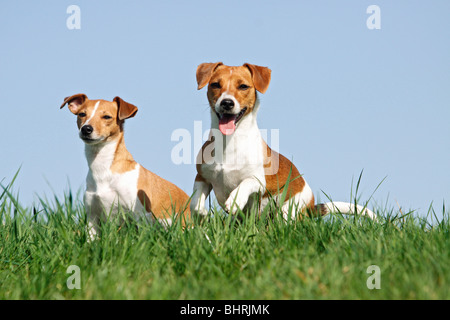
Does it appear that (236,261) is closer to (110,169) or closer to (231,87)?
(231,87)

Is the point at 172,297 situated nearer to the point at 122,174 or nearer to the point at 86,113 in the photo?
the point at 122,174

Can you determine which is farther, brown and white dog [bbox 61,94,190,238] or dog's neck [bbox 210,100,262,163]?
brown and white dog [bbox 61,94,190,238]

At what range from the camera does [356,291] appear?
3.67 meters

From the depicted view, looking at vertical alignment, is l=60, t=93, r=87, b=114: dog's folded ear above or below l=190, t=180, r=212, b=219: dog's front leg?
above

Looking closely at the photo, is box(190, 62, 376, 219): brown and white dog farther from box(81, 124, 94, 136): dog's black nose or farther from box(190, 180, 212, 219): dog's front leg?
box(81, 124, 94, 136): dog's black nose

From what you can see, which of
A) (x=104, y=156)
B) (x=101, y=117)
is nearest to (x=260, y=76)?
(x=101, y=117)

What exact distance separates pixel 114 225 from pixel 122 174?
112 centimetres

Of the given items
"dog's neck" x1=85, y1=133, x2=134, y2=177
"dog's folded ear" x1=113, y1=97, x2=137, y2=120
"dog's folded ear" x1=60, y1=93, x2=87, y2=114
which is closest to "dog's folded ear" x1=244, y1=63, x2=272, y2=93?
"dog's folded ear" x1=113, y1=97, x2=137, y2=120

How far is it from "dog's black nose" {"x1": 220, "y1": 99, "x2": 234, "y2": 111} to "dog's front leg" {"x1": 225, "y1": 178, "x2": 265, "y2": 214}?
3.09 ft

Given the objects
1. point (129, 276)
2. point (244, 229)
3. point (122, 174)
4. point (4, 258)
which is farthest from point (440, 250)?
point (4, 258)

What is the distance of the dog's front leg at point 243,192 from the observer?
5.92 m

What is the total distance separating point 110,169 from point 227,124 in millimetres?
1697

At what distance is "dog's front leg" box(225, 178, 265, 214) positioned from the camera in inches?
233

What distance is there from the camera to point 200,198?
628 centimetres
